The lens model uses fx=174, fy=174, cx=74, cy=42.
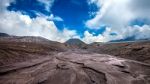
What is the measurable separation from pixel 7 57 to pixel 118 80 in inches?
1049

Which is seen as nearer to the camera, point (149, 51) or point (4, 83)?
point (4, 83)

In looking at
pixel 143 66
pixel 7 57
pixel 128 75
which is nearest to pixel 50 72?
pixel 128 75

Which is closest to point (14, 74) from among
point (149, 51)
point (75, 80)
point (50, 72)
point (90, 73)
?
point (50, 72)

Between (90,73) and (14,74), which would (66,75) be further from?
(14,74)

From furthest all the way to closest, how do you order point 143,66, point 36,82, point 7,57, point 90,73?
1. point 7,57
2. point 143,66
3. point 90,73
4. point 36,82

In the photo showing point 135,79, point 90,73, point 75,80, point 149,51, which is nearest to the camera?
point 75,80

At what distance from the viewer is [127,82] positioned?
20641mm

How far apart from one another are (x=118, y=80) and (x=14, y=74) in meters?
13.6

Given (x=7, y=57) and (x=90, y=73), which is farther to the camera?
(x=7, y=57)

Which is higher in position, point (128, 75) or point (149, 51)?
→ point (149, 51)

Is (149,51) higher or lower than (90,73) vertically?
higher

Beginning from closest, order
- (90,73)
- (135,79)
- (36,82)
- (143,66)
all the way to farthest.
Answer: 1. (36,82)
2. (135,79)
3. (90,73)
4. (143,66)

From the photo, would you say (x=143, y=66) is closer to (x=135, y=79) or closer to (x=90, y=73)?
(x=135, y=79)

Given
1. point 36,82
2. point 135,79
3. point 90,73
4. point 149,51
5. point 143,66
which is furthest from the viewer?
point 149,51
